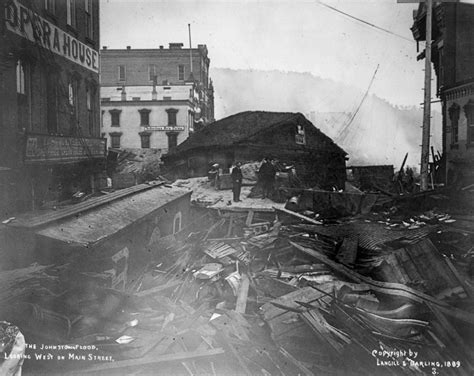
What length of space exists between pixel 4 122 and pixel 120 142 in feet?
93.7

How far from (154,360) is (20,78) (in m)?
9.45

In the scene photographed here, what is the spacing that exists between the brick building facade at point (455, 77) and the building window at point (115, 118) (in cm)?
2812

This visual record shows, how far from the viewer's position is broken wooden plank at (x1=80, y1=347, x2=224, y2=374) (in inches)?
155

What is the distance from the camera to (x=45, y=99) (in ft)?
35.7

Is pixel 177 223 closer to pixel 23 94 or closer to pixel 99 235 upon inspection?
pixel 99 235

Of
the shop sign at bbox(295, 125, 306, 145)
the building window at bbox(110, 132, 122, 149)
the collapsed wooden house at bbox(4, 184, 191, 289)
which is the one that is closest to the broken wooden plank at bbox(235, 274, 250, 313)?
the collapsed wooden house at bbox(4, 184, 191, 289)

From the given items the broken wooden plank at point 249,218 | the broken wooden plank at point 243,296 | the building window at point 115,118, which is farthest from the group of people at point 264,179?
the building window at point 115,118

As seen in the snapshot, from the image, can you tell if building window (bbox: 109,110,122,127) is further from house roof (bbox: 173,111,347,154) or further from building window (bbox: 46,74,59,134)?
building window (bbox: 46,74,59,134)

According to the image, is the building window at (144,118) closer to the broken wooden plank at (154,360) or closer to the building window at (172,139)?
the building window at (172,139)

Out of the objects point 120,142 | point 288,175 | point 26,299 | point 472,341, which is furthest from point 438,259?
point 120,142

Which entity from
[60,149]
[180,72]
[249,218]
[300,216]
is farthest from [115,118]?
[300,216]

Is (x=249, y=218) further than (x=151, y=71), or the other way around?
(x=151, y=71)

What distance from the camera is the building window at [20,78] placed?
9.65 metres

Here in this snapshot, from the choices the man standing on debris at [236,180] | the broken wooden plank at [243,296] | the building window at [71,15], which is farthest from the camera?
the man standing on debris at [236,180]
